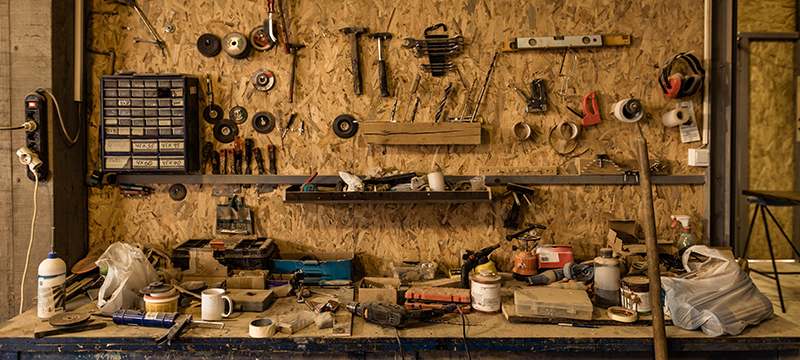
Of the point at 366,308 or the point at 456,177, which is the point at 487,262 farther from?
the point at 366,308

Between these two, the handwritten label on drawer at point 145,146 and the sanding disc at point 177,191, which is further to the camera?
the sanding disc at point 177,191

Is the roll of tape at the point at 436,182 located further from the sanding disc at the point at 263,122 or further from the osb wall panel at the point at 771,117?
the osb wall panel at the point at 771,117

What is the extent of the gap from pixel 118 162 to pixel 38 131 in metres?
0.34

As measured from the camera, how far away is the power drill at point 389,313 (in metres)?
1.52

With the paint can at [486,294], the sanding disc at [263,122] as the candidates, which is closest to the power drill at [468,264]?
the paint can at [486,294]

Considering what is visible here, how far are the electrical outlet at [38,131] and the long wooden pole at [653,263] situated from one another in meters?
2.60

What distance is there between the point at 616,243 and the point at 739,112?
2101 mm

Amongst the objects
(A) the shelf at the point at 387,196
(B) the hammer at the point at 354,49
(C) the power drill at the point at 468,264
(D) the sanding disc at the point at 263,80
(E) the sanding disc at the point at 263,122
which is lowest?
(C) the power drill at the point at 468,264

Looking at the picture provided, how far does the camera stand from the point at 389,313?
153 cm

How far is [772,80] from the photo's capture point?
3.15 m

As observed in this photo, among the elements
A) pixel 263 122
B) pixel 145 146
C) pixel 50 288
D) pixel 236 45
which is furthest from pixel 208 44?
pixel 50 288

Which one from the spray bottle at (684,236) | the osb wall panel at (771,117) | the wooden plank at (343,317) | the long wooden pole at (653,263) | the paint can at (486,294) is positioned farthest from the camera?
the osb wall panel at (771,117)

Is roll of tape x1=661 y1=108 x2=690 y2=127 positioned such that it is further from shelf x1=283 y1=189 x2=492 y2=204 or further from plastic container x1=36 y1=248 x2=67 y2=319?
plastic container x1=36 y1=248 x2=67 y2=319

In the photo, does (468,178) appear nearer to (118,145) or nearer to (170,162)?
(170,162)
